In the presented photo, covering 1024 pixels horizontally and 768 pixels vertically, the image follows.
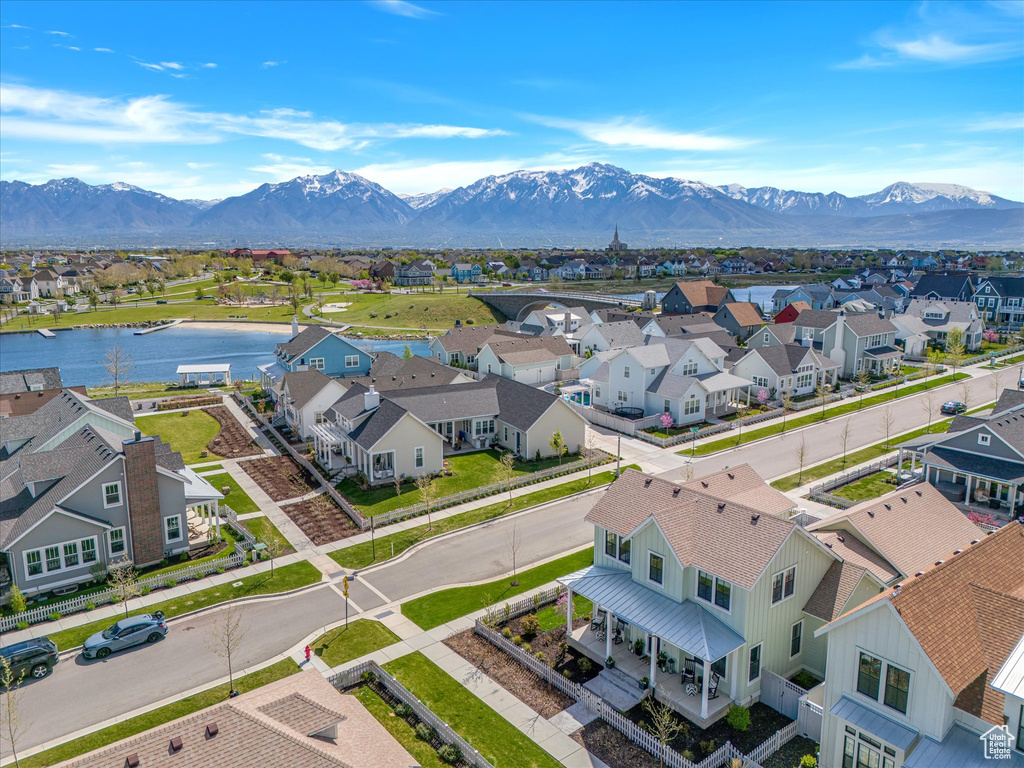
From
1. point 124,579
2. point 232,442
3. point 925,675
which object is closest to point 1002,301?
point 925,675

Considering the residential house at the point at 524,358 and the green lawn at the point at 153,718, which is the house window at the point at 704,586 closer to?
the green lawn at the point at 153,718

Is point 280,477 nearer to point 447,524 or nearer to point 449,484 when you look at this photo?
point 449,484

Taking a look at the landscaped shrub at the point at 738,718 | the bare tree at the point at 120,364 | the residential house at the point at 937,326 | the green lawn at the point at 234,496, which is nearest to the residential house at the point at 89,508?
the green lawn at the point at 234,496

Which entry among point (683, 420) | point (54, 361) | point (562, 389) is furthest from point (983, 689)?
point (54, 361)

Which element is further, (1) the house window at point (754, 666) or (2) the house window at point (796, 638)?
(2) the house window at point (796, 638)

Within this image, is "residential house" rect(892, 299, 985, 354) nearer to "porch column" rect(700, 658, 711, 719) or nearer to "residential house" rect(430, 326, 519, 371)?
"residential house" rect(430, 326, 519, 371)

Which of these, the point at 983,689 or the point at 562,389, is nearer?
the point at 983,689

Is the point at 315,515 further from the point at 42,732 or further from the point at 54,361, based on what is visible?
the point at 54,361
